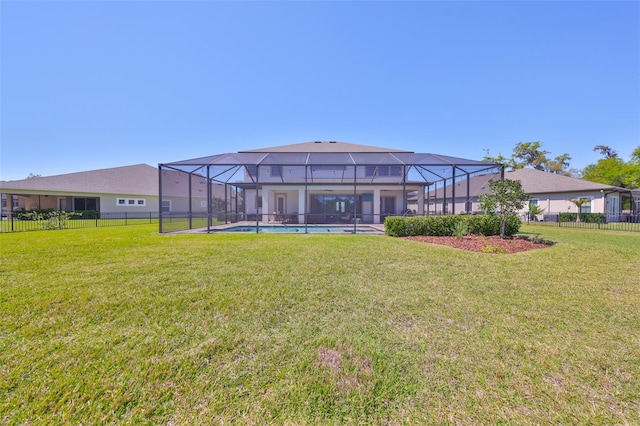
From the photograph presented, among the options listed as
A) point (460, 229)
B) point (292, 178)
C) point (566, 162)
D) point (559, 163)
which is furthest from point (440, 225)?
point (566, 162)

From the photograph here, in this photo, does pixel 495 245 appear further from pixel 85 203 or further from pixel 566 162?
pixel 566 162

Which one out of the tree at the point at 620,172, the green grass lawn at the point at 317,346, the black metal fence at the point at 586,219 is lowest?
the green grass lawn at the point at 317,346

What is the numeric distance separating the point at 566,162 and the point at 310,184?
4677 cm

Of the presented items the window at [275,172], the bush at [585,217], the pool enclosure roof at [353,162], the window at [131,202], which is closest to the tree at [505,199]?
the pool enclosure roof at [353,162]

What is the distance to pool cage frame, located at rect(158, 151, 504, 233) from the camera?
1238cm

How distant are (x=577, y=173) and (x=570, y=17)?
5452 centimetres

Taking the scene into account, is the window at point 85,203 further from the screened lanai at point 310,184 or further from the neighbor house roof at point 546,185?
the neighbor house roof at point 546,185

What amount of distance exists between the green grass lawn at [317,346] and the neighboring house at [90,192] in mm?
19602

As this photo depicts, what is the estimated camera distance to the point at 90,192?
22.7 meters

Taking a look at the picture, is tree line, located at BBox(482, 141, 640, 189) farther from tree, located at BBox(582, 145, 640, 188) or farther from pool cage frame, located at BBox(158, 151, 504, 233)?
pool cage frame, located at BBox(158, 151, 504, 233)

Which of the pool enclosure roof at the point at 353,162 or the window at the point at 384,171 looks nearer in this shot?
the pool enclosure roof at the point at 353,162

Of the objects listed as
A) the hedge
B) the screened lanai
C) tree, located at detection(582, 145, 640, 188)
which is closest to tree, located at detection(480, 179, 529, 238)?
the hedge

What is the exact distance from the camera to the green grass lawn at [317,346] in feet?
5.77

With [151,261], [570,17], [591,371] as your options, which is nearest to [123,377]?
[591,371]
